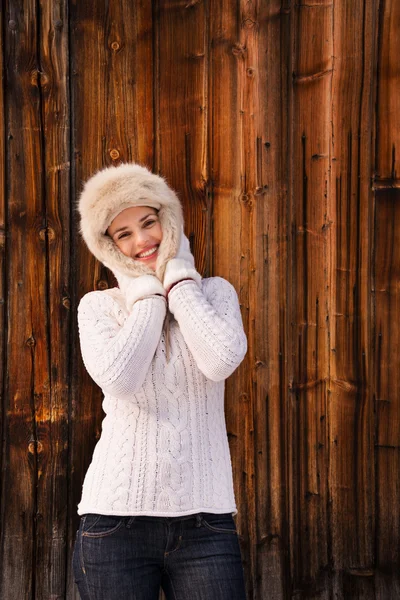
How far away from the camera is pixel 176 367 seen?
2398 mm

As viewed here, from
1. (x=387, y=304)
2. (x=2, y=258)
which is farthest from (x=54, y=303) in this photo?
(x=387, y=304)

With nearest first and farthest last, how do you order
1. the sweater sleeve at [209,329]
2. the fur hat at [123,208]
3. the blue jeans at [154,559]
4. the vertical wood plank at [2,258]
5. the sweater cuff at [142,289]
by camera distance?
the blue jeans at [154,559] → the sweater sleeve at [209,329] → the sweater cuff at [142,289] → the fur hat at [123,208] → the vertical wood plank at [2,258]

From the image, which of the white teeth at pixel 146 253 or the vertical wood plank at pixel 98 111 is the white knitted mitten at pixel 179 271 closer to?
the white teeth at pixel 146 253

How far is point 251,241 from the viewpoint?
3.26 meters

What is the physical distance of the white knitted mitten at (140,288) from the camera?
96.4 inches

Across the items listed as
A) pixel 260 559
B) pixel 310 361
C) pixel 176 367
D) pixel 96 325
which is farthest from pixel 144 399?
pixel 260 559

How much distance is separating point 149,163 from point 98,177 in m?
0.60

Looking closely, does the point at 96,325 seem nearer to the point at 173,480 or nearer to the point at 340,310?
the point at 173,480

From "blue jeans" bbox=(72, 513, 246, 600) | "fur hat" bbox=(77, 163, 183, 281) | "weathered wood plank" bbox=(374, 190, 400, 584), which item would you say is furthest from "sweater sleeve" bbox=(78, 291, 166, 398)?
"weathered wood plank" bbox=(374, 190, 400, 584)

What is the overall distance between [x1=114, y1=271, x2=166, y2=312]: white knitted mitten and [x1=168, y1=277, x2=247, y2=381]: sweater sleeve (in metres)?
0.06

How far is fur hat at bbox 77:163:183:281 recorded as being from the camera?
2.56m

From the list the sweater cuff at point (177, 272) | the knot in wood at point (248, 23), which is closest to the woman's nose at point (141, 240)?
the sweater cuff at point (177, 272)

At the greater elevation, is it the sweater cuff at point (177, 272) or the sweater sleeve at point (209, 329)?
the sweater cuff at point (177, 272)

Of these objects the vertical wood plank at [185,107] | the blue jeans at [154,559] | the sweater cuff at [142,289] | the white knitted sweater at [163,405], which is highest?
the vertical wood plank at [185,107]
